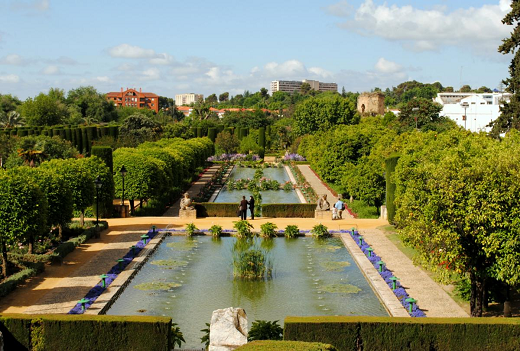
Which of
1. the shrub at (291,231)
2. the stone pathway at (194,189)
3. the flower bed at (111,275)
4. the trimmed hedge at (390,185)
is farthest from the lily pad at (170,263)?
the stone pathway at (194,189)

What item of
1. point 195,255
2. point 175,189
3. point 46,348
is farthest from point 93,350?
point 175,189

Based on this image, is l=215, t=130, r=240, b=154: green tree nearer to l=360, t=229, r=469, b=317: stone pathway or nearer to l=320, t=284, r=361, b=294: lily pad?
l=360, t=229, r=469, b=317: stone pathway

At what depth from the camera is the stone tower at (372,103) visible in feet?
363

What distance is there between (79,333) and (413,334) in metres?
6.10

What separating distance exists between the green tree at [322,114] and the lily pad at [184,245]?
57795 mm

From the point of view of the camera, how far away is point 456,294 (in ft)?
47.9

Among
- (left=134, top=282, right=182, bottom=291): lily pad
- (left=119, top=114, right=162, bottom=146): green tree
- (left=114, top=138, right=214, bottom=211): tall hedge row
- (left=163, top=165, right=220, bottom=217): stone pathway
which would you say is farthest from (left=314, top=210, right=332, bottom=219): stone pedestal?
(left=119, top=114, right=162, bottom=146): green tree

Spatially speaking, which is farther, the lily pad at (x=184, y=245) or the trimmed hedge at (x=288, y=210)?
the trimmed hedge at (x=288, y=210)

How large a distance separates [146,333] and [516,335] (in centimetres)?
672

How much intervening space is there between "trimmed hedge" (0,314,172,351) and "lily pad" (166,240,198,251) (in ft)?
30.9

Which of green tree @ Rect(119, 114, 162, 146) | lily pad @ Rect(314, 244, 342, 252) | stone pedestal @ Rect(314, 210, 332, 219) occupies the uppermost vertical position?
green tree @ Rect(119, 114, 162, 146)

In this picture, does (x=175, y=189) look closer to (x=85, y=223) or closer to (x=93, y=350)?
(x=85, y=223)

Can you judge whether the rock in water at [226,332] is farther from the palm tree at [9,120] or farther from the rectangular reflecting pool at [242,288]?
the palm tree at [9,120]

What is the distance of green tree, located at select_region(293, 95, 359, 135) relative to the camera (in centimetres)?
7862
